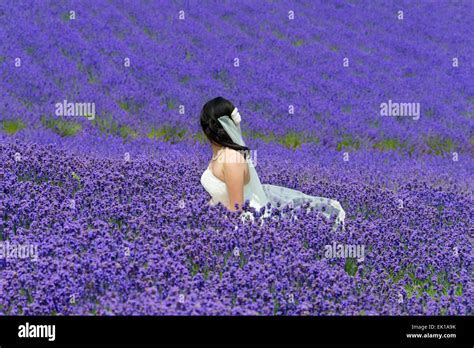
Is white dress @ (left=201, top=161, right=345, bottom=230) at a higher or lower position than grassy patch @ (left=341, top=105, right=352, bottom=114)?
lower

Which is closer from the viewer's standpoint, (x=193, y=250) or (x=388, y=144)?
(x=193, y=250)

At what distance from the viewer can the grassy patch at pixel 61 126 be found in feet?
32.2

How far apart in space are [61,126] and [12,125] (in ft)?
1.88

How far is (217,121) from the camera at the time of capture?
5.92 m

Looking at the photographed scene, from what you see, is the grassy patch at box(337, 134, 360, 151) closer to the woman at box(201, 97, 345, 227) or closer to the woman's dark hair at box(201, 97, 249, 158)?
the woman at box(201, 97, 345, 227)

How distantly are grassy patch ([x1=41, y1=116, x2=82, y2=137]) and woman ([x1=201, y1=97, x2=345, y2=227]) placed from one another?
3985 mm

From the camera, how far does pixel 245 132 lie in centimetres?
1059

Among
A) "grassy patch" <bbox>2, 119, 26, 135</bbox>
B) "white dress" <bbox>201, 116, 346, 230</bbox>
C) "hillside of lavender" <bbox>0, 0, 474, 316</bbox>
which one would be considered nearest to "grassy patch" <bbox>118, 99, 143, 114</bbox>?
"hillside of lavender" <bbox>0, 0, 474, 316</bbox>

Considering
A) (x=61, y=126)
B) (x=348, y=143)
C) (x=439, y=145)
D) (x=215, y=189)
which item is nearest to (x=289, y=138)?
(x=348, y=143)

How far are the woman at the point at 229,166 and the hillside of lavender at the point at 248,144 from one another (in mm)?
230

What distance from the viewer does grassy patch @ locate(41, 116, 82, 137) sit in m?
9.83

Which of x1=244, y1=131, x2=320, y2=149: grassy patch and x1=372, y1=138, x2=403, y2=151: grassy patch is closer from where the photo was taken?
x1=244, y1=131, x2=320, y2=149: grassy patch

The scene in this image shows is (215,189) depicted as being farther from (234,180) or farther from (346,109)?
(346,109)

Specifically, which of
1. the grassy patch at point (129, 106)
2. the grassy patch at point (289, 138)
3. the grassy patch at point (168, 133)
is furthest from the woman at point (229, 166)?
the grassy patch at point (129, 106)
